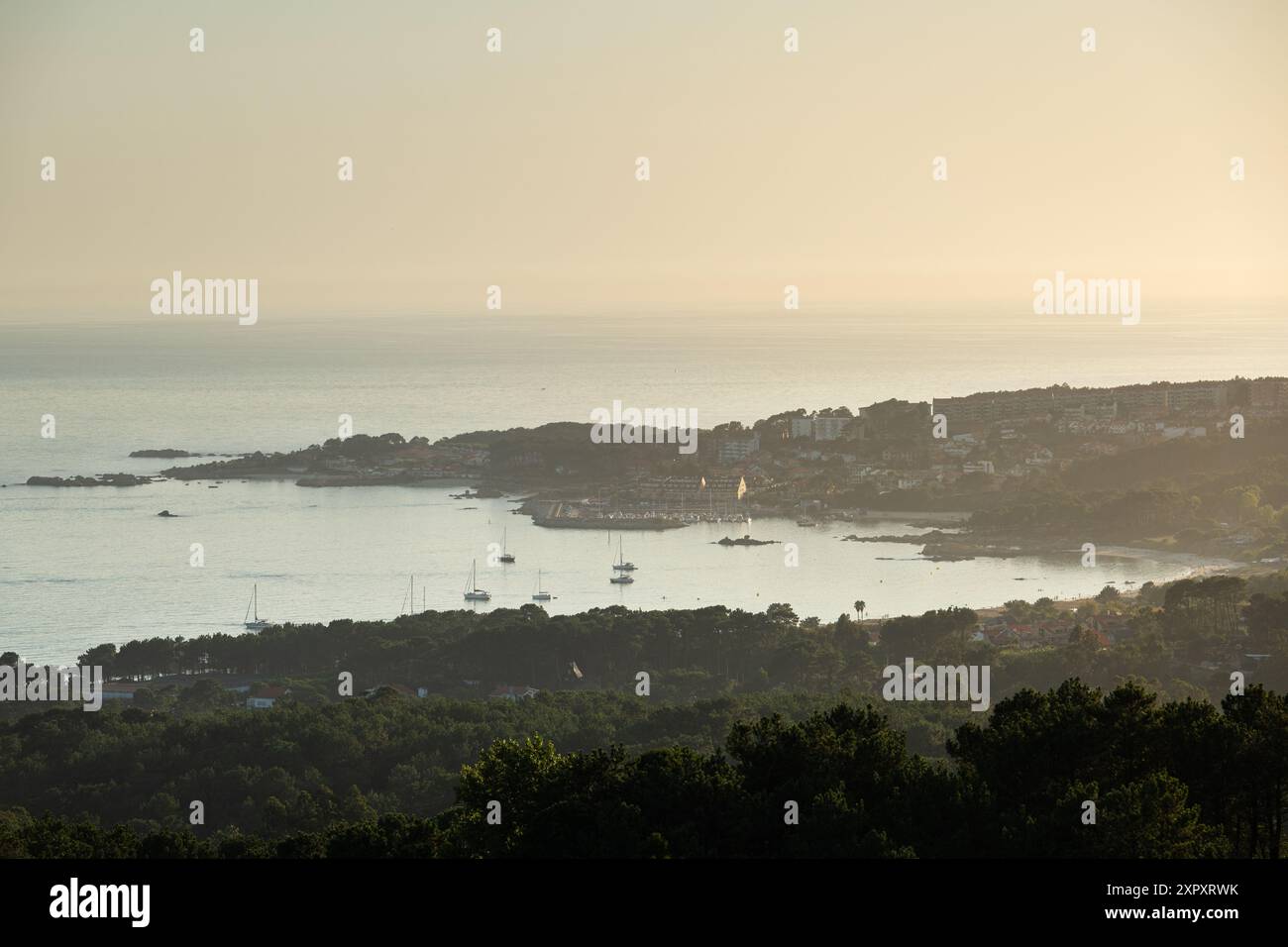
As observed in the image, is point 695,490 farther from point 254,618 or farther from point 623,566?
point 254,618

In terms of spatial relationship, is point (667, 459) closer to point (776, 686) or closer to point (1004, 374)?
point (776, 686)

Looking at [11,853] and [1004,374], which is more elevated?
[1004,374]

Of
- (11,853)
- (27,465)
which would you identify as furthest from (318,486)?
(11,853)

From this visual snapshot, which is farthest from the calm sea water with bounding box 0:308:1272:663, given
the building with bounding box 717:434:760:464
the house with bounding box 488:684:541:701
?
the building with bounding box 717:434:760:464

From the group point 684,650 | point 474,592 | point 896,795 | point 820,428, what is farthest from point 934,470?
point 896,795

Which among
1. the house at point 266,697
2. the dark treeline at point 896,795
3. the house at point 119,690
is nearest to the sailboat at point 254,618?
the house at point 119,690

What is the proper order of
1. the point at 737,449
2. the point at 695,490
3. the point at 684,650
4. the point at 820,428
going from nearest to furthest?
the point at 684,650
the point at 695,490
the point at 737,449
the point at 820,428
